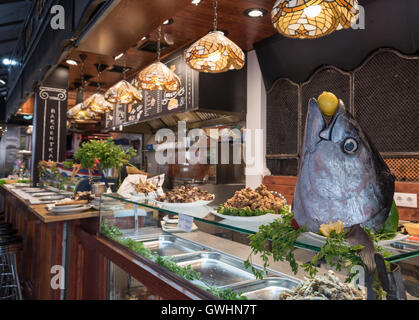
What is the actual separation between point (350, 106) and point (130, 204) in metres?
2.58

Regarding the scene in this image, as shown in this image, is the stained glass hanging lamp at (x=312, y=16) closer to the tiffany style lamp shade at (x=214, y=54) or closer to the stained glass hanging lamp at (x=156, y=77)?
the tiffany style lamp shade at (x=214, y=54)

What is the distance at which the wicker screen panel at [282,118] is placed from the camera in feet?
13.3

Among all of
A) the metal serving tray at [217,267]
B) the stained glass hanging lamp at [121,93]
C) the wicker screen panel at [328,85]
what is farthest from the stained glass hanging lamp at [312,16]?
the stained glass hanging lamp at [121,93]

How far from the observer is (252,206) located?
4.25ft

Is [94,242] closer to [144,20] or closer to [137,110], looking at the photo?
[144,20]

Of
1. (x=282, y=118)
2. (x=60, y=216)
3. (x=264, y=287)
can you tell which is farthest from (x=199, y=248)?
(x=282, y=118)

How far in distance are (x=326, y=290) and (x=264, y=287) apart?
0.39 meters

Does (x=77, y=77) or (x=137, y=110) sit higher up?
(x=77, y=77)

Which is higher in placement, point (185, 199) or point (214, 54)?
point (214, 54)

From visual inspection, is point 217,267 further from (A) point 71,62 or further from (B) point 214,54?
(A) point 71,62

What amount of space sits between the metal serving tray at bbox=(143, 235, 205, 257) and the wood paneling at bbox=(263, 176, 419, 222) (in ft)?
6.17

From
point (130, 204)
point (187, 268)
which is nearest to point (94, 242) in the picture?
point (130, 204)

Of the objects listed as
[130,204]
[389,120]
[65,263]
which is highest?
[389,120]

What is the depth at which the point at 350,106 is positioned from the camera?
3.41 metres
